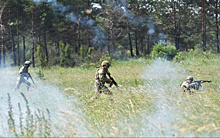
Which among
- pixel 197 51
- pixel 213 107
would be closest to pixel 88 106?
pixel 213 107

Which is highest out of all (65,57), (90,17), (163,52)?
(90,17)

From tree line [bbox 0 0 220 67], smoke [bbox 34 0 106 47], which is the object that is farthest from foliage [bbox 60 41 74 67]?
smoke [bbox 34 0 106 47]

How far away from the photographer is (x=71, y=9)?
33.6 m

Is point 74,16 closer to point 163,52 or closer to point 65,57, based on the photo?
point 65,57

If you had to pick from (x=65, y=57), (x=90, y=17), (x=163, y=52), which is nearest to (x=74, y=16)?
(x=90, y=17)

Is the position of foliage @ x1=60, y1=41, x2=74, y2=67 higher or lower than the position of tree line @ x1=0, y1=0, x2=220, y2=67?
lower

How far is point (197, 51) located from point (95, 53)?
37.6ft

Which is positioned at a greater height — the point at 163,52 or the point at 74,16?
the point at 74,16

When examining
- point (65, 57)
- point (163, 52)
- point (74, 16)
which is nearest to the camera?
point (163, 52)

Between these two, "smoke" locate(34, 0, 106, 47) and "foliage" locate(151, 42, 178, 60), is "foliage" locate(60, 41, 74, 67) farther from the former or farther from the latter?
"foliage" locate(151, 42, 178, 60)

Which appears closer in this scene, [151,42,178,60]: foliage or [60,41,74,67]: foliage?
[151,42,178,60]: foliage

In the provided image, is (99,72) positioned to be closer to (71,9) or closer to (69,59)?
(69,59)

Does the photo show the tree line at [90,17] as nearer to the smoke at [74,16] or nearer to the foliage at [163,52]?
the smoke at [74,16]

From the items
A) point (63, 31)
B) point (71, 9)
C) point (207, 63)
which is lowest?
point (207, 63)
